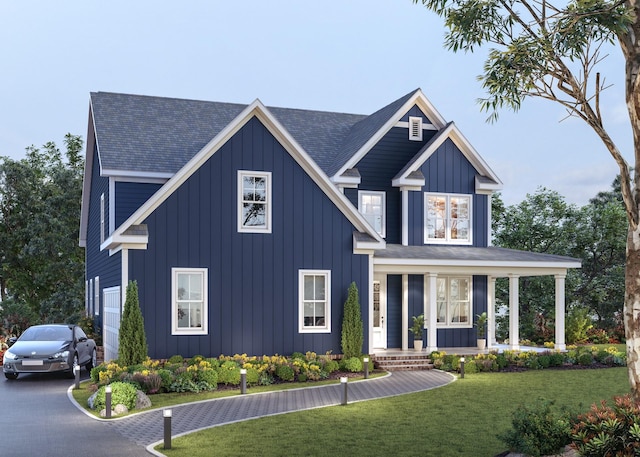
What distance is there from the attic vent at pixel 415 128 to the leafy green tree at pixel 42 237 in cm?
2008

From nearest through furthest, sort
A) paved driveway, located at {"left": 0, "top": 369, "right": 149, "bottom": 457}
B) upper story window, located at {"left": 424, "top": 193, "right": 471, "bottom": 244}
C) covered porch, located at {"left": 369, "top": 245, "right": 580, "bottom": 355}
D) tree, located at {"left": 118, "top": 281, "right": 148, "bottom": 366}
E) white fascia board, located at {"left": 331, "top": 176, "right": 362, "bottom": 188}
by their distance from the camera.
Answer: paved driveway, located at {"left": 0, "top": 369, "right": 149, "bottom": 457}, tree, located at {"left": 118, "top": 281, "right": 148, "bottom": 366}, covered porch, located at {"left": 369, "top": 245, "right": 580, "bottom": 355}, white fascia board, located at {"left": 331, "top": 176, "right": 362, "bottom": 188}, upper story window, located at {"left": 424, "top": 193, "right": 471, "bottom": 244}

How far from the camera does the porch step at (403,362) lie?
24.0 meters

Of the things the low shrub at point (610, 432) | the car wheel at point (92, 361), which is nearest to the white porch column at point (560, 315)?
the car wheel at point (92, 361)

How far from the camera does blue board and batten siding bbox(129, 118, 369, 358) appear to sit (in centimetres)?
2159

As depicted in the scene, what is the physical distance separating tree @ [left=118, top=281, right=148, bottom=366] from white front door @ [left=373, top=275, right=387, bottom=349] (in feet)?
30.3

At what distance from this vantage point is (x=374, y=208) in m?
27.8

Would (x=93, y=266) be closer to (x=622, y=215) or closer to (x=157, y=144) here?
(x=157, y=144)

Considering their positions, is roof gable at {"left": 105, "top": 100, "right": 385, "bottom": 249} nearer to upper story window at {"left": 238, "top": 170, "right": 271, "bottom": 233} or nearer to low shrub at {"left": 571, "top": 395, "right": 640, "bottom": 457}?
upper story window at {"left": 238, "top": 170, "right": 271, "bottom": 233}

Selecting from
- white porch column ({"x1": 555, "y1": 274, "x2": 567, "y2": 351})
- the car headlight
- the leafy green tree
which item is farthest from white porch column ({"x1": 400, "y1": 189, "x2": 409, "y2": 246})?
the leafy green tree

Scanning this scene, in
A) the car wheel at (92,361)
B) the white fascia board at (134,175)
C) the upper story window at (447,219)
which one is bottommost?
the car wheel at (92,361)

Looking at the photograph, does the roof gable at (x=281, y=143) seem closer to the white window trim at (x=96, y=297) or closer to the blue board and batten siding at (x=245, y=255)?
the blue board and batten siding at (x=245, y=255)

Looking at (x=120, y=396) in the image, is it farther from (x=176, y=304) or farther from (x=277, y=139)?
(x=277, y=139)

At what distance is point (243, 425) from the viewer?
556 inches

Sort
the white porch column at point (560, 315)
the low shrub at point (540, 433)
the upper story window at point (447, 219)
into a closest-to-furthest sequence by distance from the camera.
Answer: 1. the low shrub at point (540, 433)
2. the white porch column at point (560, 315)
3. the upper story window at point (447, 219)
